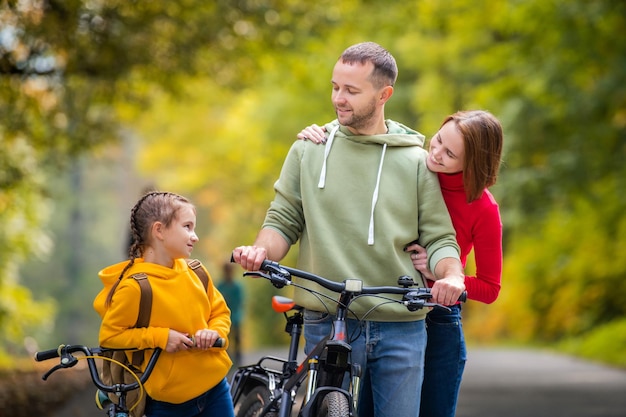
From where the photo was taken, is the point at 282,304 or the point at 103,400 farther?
the point at 282,304

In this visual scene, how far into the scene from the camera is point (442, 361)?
511cm

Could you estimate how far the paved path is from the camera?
11.4 m

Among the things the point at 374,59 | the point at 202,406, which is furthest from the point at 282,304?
the point at 374,59

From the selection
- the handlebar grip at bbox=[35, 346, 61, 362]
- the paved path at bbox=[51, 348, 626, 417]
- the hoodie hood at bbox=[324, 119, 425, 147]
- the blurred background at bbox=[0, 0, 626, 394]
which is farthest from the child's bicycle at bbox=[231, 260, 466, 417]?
the paved path at bbox=[51, 348, 626, 417]

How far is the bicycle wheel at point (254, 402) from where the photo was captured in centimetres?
515

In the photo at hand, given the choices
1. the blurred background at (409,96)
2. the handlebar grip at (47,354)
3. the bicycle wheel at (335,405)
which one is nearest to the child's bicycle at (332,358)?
the bicycle wheel at (335,405)

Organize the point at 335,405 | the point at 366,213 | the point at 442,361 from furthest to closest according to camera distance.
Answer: the point at 442,361 < the point at 366,213 < the point at 335,405

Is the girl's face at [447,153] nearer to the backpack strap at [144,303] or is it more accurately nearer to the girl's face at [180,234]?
the girl's face at [180,234]

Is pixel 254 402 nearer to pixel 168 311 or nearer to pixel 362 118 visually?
pixel 168 311

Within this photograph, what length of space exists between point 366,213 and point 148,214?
821mm

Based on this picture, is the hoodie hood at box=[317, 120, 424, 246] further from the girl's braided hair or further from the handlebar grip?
the handlebar grip

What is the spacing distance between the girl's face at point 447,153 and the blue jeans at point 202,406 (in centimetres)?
118

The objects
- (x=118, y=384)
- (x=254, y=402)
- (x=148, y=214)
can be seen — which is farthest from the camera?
(x=254, y=402)

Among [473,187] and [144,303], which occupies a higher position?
[473,187]
